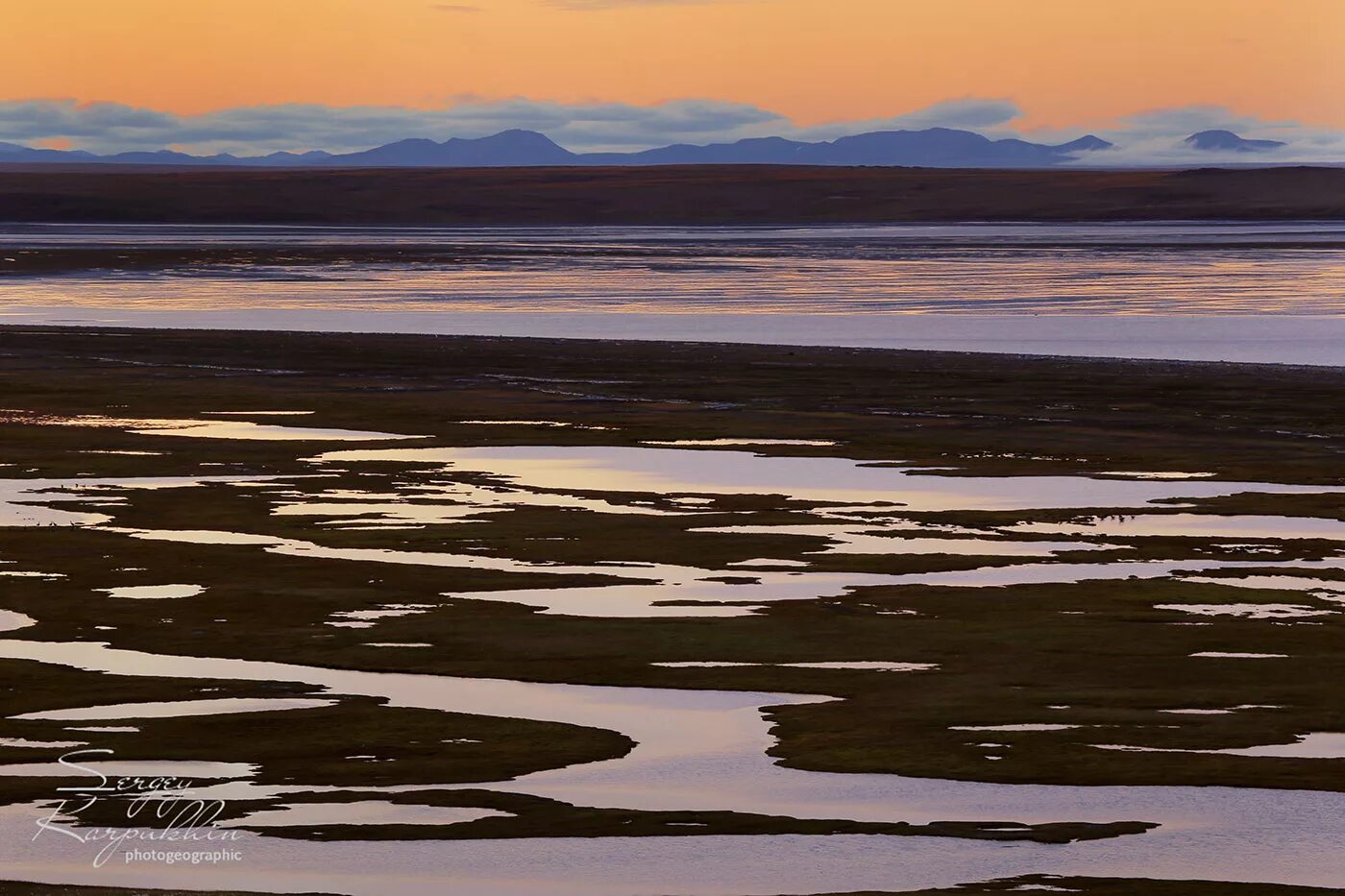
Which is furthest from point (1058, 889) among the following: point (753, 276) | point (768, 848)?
point (753, 276)

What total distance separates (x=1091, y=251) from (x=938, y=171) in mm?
102948

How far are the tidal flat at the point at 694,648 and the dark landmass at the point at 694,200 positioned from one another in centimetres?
11714

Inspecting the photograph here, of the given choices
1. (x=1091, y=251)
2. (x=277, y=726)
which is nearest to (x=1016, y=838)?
(x=277, y=726)

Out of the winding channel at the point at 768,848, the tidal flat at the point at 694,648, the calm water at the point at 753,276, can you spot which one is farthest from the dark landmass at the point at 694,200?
the winding channel at the point at 768,848

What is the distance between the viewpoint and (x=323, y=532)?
17484 mm

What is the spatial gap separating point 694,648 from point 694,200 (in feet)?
460

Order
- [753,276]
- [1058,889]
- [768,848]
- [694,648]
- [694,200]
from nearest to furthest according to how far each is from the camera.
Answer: [1058,889] < [768,848] < [694,648] < [753,276] < [694,200]

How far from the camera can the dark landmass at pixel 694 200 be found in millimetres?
140375

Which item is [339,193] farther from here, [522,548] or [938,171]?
[522,548]

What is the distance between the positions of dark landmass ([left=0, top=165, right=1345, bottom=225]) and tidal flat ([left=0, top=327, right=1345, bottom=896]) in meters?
117

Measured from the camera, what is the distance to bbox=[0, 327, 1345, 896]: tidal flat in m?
9.14

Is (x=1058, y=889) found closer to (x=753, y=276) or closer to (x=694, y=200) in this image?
(x=753, y=276)

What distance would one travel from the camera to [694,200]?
15188cm

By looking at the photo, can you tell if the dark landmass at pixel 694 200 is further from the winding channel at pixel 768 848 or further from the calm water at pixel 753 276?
the winding channel at pixel 768 848
